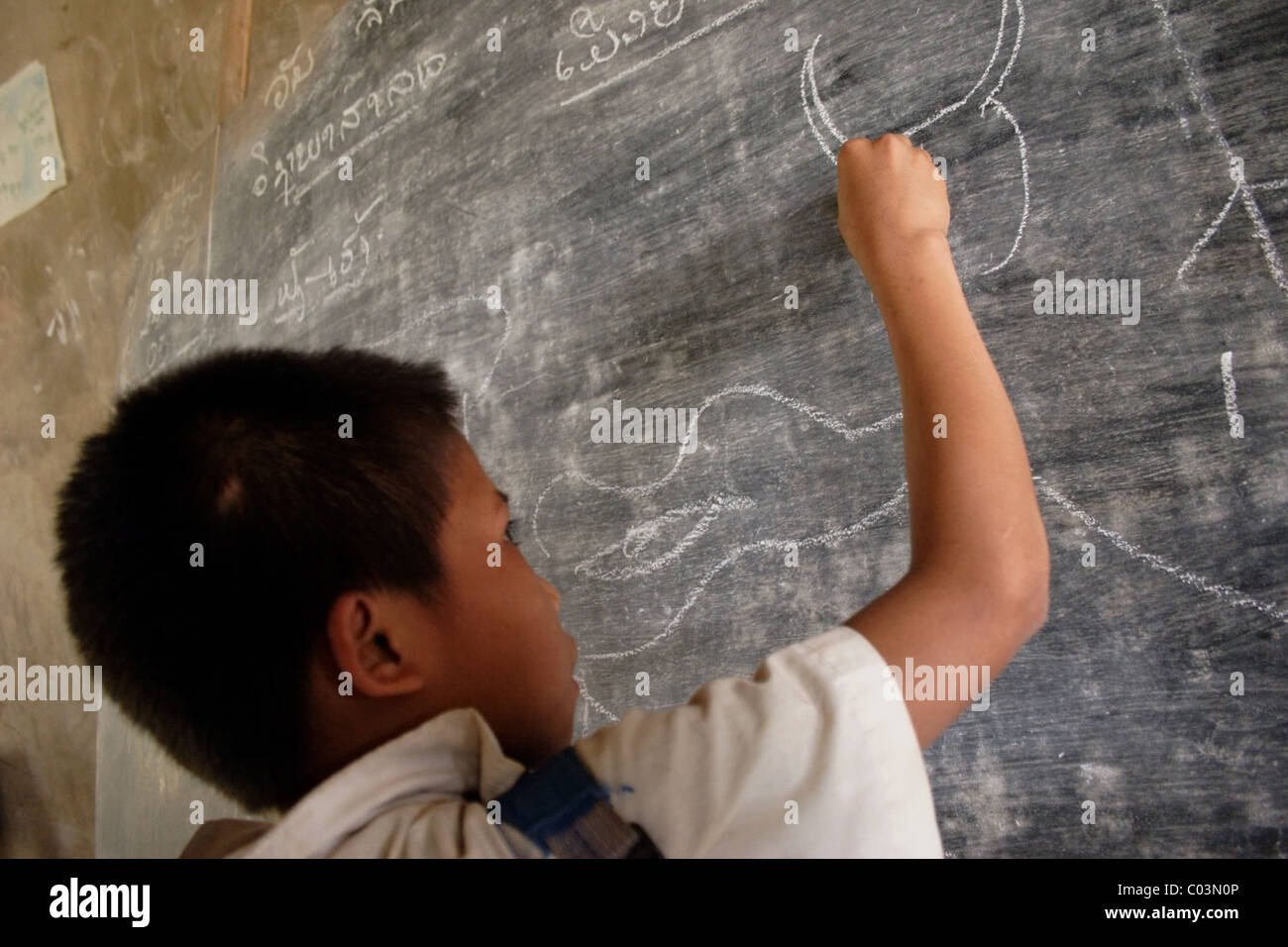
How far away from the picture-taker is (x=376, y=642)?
0.68m

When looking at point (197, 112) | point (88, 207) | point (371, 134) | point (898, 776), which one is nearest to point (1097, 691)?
point (898, 776)

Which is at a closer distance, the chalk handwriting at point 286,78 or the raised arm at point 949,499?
the raised arm at point 949,499

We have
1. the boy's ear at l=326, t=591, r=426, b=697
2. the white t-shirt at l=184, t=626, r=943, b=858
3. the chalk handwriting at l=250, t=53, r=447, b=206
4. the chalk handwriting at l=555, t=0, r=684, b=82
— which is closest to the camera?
the white t-shirt at l=184, t=626, r=943, b=858

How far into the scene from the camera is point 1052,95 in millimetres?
750

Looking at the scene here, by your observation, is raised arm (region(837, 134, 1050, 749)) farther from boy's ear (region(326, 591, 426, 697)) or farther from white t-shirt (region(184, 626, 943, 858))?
boy's ear (region(326, 591, 426, 697))

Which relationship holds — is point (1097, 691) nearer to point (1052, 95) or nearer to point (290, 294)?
point (1052, 95)

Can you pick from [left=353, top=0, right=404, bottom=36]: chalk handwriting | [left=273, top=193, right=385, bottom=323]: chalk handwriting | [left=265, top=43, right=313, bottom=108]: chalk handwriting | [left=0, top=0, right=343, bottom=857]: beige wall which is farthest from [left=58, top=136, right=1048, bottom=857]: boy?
[left=0, top=0, right=343, bottom=857]: beige wall

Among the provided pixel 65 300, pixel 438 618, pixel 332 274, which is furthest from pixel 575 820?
pixel 65 300

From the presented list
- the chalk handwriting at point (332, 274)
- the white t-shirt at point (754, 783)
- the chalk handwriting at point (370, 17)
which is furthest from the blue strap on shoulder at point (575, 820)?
the chalk handwriting at point (370, 17)

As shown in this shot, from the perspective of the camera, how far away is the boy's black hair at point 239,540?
66cm

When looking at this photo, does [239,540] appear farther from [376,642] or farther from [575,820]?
[575,820]

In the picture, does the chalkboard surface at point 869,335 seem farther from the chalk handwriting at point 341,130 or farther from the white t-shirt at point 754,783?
the white t-shirt at point 754,783

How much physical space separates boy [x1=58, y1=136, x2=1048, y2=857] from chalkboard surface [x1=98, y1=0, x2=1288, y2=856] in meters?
0.10

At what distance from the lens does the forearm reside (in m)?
0.58
